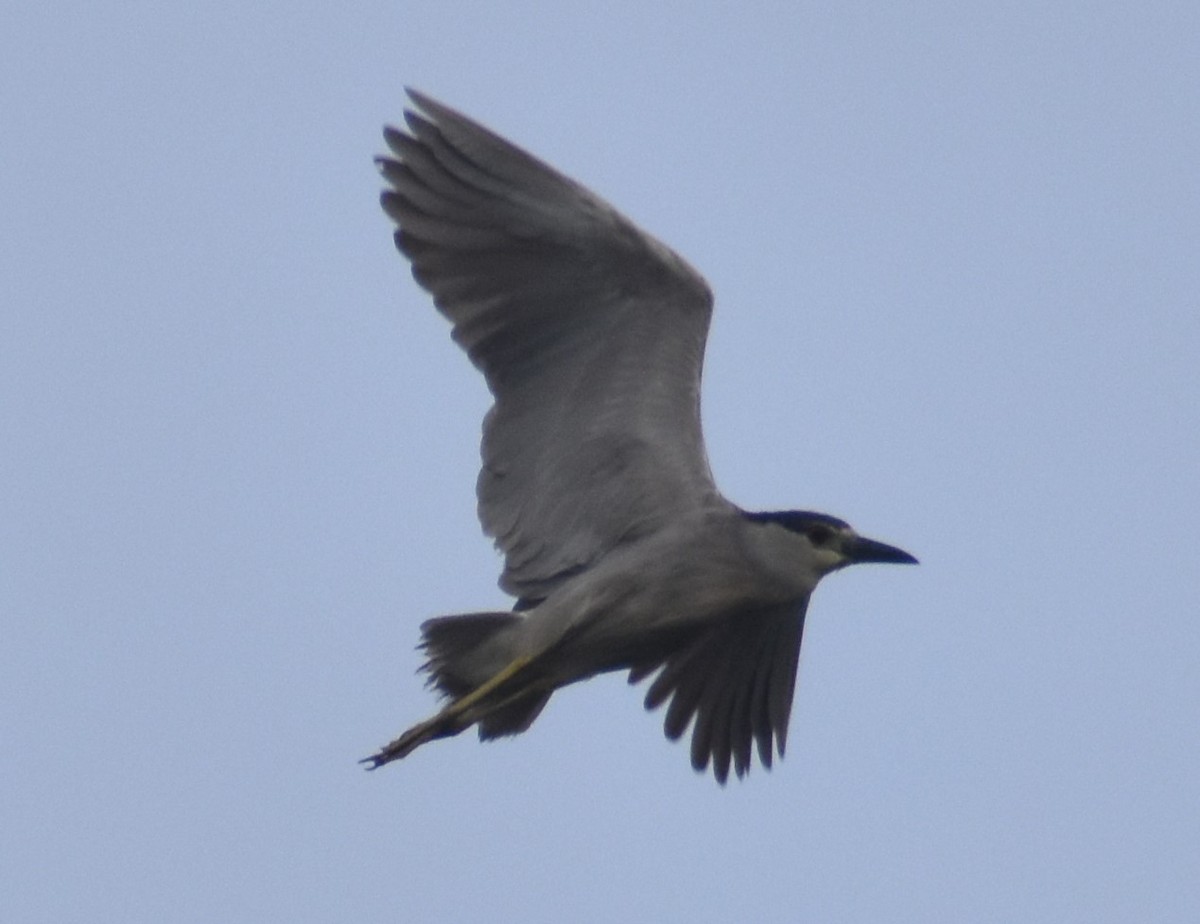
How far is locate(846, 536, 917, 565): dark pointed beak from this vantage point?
8406 mm

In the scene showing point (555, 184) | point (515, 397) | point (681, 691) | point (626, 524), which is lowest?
point (681, 691)

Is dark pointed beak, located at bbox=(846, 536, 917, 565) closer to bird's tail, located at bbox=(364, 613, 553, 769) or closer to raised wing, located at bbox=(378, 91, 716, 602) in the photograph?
raised wing, located at bbox=(378, 91, 716, 602)

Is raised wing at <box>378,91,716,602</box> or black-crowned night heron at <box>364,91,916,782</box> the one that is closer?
black-crowned night heron at <box>364,91,916,782</box>

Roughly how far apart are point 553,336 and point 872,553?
1432 mm

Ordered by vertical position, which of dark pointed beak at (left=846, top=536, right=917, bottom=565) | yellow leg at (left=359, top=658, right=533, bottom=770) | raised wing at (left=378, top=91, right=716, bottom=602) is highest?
raised wing at (left=378, top=91, right=716, bottom=602)

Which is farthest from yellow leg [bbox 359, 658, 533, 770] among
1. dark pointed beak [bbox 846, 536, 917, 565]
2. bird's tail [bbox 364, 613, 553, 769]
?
dark pointed beak [bbox 846, 536, 917, 565]

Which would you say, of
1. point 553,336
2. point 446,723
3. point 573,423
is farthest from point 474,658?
point 553,336

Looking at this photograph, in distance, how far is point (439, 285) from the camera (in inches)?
337

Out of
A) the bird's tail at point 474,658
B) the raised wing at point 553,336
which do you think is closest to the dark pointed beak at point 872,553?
the raised wing at point 553,336

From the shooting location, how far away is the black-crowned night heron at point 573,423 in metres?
8.20

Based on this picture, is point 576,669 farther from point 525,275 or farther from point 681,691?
point 525,275

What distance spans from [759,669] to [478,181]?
7.08ft

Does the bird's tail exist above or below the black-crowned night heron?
below

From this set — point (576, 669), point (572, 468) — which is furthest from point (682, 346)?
point (576, 669)
